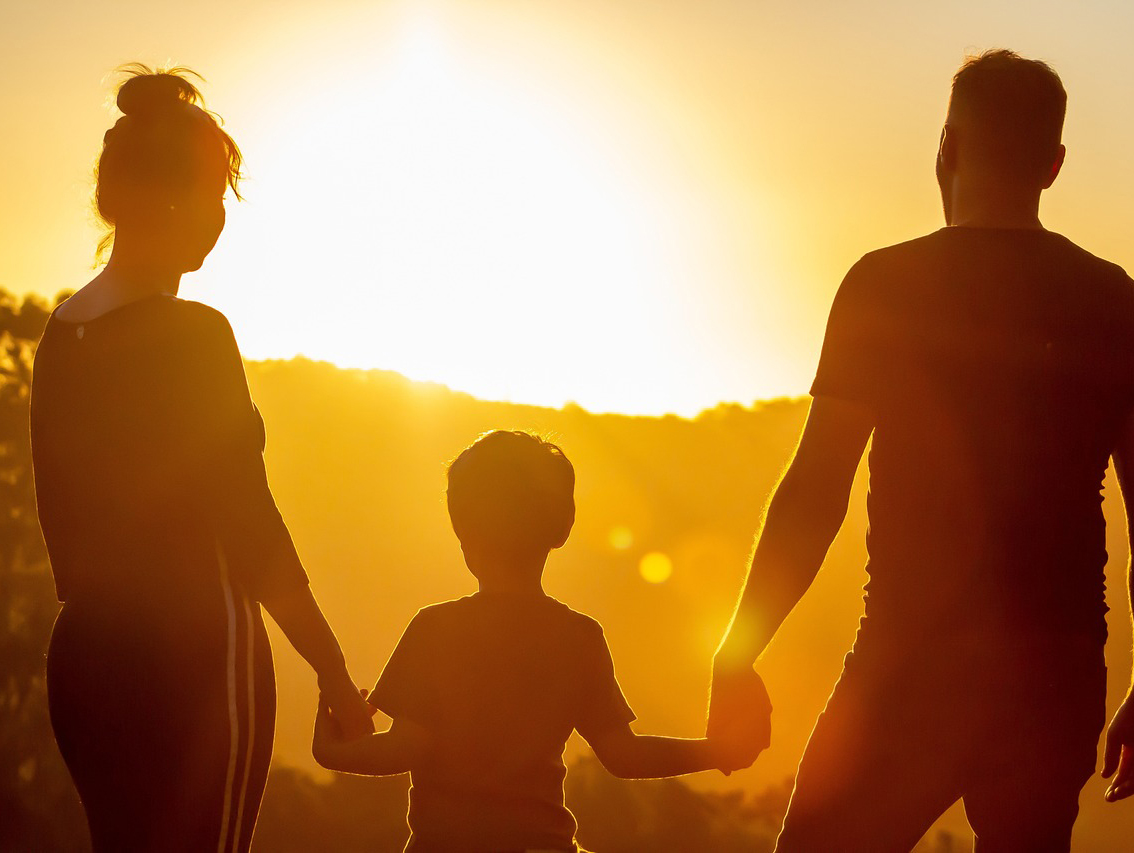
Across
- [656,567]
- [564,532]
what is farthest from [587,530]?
[564,532]

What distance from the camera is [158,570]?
9.53ft

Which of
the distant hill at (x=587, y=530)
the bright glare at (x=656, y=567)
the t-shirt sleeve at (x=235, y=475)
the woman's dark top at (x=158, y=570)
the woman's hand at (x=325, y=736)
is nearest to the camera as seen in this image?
the woman's dark top at (x=158, y=570)

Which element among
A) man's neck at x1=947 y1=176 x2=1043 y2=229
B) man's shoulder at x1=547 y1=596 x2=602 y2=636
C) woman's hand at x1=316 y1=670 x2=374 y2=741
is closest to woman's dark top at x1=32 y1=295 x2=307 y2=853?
woman's hand at x1=316 y1=670 x2=374 y2=741

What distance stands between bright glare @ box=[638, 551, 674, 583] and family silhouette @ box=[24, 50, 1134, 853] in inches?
2040

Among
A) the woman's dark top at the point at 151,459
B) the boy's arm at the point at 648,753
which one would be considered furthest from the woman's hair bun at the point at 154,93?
the boy's arm at the point at 648,753

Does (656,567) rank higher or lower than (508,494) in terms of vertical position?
lower

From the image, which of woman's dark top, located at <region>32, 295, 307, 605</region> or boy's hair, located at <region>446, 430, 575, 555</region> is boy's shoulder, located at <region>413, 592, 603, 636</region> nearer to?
boy's hair, located at <region>446, 430, 575, 555</region>

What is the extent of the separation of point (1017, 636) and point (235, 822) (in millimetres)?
1874

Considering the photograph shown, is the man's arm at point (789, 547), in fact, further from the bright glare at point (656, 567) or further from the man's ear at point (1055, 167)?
the bright glare at point (656, 567)

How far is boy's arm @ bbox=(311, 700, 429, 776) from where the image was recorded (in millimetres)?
3105

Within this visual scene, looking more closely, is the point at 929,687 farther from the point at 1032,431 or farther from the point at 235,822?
the point at 235,822

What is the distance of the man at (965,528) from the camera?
292 centimetres

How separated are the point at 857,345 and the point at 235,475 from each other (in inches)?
61.2

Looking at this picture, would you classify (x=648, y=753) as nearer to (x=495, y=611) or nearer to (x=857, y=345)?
(x=495, y=611)
